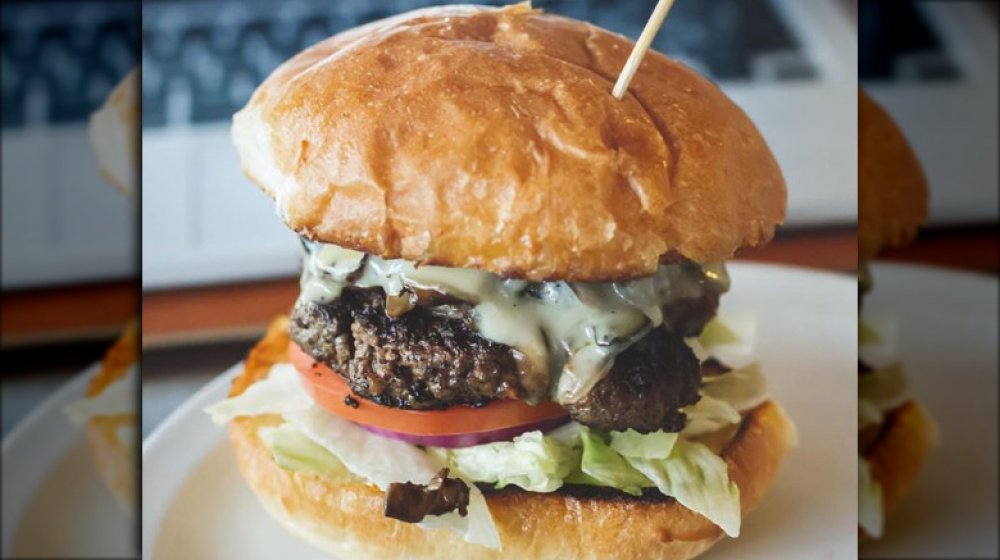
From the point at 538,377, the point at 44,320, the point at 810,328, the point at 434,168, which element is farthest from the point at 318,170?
the point at 810,328

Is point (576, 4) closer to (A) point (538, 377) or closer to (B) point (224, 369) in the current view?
(A) point (538, 377)

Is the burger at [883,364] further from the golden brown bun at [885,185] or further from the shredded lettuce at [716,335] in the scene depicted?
the shredded lettuce at [716,335]

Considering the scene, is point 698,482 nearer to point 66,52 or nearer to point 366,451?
point 366,451

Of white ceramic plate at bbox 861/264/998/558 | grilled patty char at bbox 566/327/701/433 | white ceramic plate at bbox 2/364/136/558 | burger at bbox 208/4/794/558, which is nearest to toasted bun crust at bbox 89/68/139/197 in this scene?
burger at bbox 208/4/794/558

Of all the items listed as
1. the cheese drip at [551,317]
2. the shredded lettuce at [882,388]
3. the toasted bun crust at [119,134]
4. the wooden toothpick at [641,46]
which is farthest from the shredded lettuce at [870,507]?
the toasted bun crust at [119,134]

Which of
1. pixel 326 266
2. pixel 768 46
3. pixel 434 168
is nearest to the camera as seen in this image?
pixel 434 168

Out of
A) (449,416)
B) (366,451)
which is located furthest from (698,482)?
(366,451)
